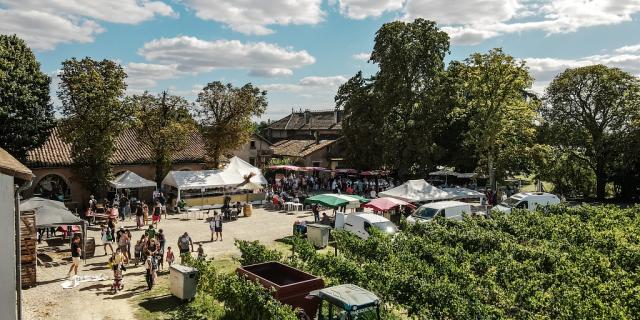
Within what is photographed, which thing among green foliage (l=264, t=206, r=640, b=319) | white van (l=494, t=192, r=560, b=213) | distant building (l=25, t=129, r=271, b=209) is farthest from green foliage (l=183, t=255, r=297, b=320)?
white van (l=494, t=192, r=560, b=213)

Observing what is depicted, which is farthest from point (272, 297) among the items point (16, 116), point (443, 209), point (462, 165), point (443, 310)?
point (462, 165)

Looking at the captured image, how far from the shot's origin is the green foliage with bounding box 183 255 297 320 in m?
11.0

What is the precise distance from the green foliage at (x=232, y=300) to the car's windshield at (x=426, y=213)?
43.4 feet

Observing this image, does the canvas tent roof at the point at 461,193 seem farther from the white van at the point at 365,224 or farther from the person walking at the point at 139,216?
the person walking at the point at 139,216

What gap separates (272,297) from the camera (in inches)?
451

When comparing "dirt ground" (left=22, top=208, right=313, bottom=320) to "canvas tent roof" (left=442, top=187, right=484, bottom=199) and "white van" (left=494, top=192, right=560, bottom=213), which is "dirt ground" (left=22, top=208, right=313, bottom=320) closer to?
"canvas tent roof" (left=442, top=187, right=484, bottom=199)

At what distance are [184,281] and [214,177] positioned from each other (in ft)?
65.1

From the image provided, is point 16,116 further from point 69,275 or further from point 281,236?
point 281,236

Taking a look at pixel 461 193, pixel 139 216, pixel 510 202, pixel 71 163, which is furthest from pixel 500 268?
pixel 71 163

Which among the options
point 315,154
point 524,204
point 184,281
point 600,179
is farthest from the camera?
point 315,154

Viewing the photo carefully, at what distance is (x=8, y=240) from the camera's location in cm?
905

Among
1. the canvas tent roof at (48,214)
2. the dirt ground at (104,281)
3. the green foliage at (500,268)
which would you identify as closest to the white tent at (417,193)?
the green foliage at (500,268)

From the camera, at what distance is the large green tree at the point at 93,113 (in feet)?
99.5

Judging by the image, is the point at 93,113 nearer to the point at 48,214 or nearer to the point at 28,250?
the point at 48,214
